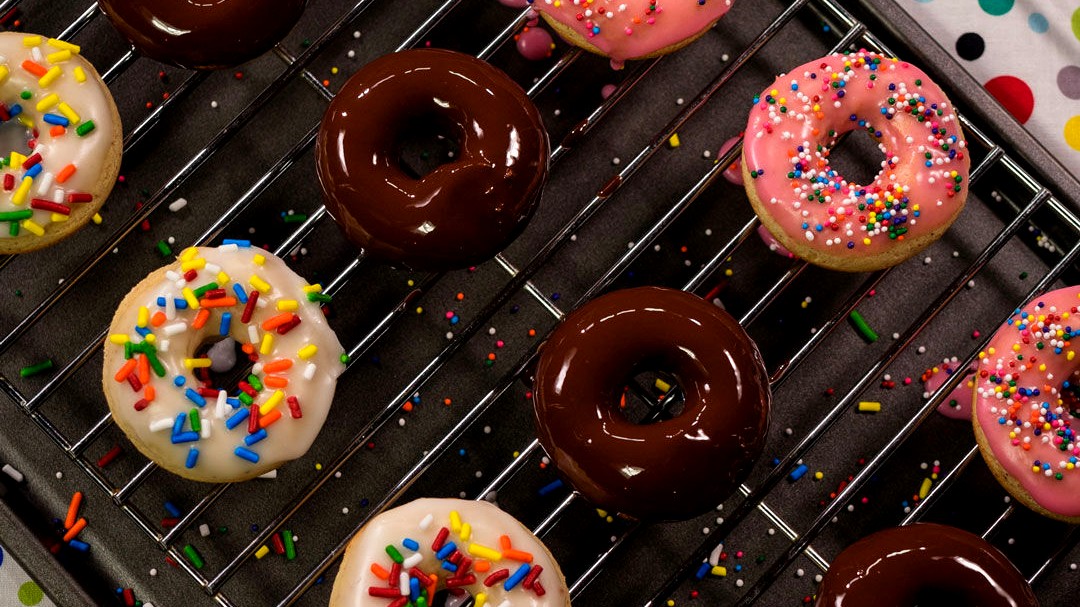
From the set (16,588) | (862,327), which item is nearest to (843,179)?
(862,327)

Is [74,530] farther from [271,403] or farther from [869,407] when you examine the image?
[869,407]

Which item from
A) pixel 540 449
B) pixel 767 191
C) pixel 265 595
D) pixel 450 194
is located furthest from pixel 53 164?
pixel 767 191

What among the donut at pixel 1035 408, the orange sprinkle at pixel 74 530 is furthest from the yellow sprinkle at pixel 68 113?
the donut at pixel 1035 408

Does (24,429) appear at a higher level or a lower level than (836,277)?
lower

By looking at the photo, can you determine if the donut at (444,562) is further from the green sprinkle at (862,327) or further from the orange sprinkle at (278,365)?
the green sprinkle at (862,327)

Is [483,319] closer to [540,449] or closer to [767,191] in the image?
[540,449]

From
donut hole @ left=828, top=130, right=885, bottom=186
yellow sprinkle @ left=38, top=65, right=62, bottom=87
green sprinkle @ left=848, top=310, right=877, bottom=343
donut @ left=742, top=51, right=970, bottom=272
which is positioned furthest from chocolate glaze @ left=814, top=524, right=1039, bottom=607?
yellow sprinkle @ left=38, top=65, right=62, bottom=87
